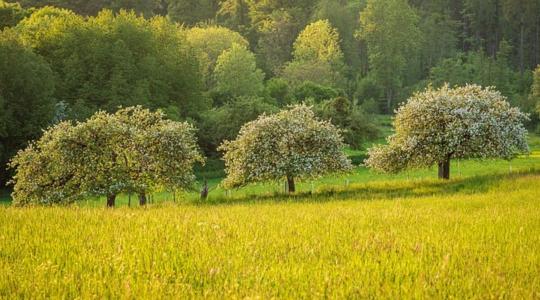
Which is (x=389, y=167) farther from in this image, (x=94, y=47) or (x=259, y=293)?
(x=94, y=47)

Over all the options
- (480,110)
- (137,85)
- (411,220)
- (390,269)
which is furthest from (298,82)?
(390,269)

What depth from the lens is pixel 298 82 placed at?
4188 inches

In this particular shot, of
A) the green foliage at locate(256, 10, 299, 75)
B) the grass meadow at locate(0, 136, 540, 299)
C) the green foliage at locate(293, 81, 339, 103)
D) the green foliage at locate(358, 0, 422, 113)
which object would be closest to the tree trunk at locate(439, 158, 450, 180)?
the grass meadow at locate(0, 136, 540, 299)

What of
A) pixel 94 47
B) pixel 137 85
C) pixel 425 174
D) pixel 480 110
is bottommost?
pixel 425 174

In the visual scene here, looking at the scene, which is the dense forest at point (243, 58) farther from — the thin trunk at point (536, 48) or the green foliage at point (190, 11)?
the thin trunk at point (536, 48)

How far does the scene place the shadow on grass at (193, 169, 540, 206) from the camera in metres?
29.2

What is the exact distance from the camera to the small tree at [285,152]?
3306 cm

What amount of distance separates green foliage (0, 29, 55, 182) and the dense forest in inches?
4.4

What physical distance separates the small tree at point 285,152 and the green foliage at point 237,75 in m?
54.8

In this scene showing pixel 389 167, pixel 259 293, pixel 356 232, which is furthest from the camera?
pixel 389 167

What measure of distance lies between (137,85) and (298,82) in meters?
48.6

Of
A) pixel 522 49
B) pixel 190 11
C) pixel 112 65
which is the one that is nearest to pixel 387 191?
pixel 112 65

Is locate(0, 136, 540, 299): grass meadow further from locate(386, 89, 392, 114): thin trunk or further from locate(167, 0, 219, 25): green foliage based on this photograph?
locate(167, 0, 219, 25): green foliage

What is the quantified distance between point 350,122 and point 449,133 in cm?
3188
